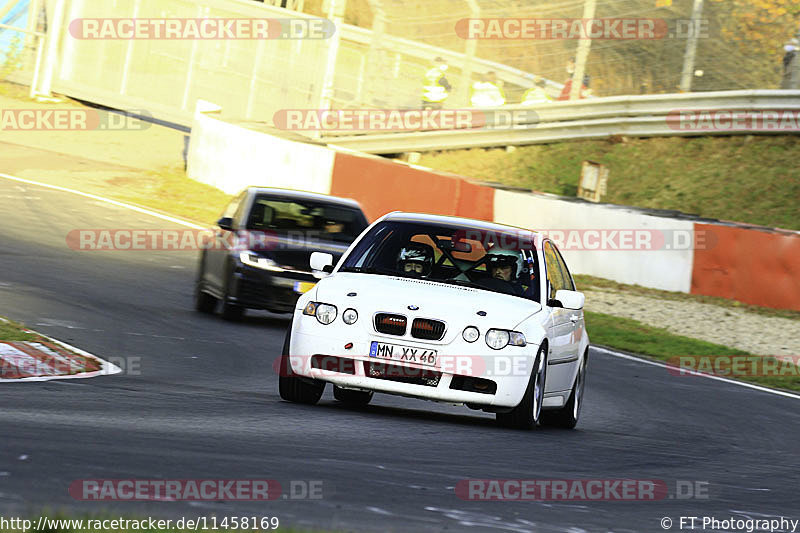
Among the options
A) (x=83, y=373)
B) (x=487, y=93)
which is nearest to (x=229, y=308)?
(x=83, y=373)

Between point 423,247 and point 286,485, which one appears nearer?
point 286,485

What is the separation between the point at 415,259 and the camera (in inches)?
393

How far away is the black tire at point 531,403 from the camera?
9227 millimetres

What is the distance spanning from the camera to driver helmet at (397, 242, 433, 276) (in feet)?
32.4

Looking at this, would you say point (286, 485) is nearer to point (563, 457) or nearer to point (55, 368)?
point (563, 457)

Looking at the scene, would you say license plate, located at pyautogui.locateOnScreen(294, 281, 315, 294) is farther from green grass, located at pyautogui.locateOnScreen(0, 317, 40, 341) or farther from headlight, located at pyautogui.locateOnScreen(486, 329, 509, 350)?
headlight, located at pyautogui.locateOnScreen(486, 329, 509, 350)

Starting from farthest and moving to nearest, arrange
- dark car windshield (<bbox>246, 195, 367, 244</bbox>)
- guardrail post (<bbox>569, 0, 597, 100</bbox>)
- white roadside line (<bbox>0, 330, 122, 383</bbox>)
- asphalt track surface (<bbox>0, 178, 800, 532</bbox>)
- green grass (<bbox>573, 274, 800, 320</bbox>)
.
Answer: guardrail post (<bbox>569, 0, 597, 100</bbox>), green grass (<bbox>573, 274, 800, 320</bbox>), dark car windshield (<bbox>246, 195, 367, 244</bbox>), white roadside line (<bbox>0, 330, 122, 383</bbox>), asphalt track surface (<bbox>0, 178, 800, 532</bbox>)

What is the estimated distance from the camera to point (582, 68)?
2988 centimetres

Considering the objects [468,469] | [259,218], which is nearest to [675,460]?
[468,469]

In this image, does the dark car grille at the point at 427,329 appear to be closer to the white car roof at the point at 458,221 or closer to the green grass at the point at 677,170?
the white car roof at the point at 458,221

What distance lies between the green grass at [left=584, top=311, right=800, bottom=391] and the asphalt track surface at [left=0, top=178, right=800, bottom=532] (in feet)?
3.98

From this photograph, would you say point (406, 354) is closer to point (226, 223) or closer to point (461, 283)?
point (461, 283)

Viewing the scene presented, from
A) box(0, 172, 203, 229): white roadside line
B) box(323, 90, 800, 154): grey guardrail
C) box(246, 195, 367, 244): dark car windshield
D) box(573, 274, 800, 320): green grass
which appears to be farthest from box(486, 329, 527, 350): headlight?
box(323, 90, 800, 154): grey guardrail

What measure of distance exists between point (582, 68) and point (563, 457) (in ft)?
73.4
